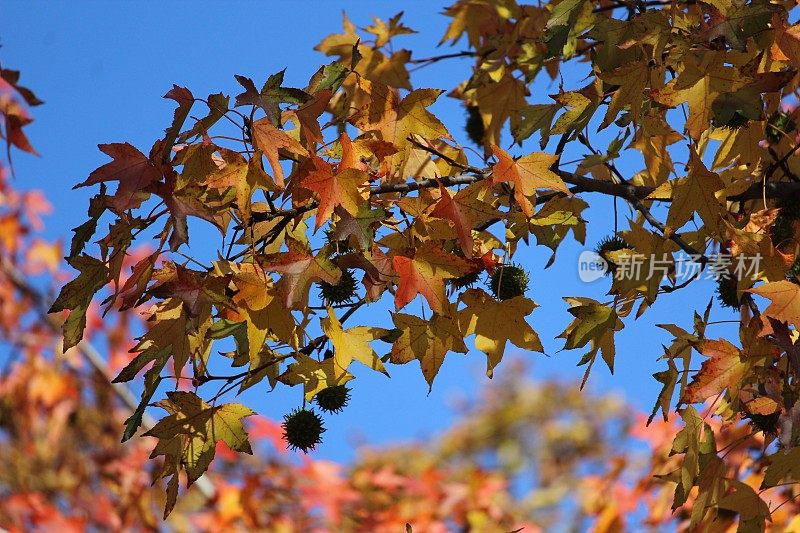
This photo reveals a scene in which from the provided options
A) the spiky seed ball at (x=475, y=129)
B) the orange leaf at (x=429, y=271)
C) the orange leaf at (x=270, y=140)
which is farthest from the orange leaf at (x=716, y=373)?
the spiky seed ball at (x=475, y=129)

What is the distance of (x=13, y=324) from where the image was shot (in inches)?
215

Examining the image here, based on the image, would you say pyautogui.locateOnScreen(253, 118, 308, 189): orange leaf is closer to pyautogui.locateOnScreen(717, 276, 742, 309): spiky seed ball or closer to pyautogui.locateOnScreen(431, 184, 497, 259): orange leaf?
pyautogui.locateOnScreen(431, 184, 497, 259): orange leaf

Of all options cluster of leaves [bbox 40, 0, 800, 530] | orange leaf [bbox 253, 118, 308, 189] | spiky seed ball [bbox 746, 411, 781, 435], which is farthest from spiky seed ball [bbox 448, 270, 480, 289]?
spiky seed ball [bbox 746, 411, 781, 435]

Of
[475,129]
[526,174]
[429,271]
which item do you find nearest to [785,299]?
[526,174]

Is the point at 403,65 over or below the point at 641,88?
over

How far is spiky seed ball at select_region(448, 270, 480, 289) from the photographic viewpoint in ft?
6.86

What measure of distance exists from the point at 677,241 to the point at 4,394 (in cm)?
471

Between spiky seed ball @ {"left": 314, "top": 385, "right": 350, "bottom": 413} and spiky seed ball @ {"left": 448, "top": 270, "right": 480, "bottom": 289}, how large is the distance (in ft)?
1.27

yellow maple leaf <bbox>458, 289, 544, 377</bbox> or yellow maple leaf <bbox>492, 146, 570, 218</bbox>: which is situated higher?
yellow maple leaf <bbox>492, 146, 570, 218</bbox>

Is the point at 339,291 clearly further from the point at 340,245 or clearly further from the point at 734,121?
the point at 734,121

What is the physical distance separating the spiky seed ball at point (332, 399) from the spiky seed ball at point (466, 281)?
388mm

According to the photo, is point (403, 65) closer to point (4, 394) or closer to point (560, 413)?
Answer: point (4, 394)

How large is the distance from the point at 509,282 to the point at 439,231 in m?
0.32

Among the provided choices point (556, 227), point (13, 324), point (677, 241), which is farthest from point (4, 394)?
point (677, 241)
